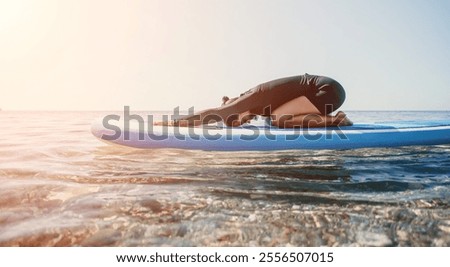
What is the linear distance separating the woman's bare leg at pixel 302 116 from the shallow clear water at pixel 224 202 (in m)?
0.81

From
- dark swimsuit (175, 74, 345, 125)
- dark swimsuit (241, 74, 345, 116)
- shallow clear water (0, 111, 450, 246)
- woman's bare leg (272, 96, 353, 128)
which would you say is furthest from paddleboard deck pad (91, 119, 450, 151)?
dark swimsuit (241, 74, 345, 116)

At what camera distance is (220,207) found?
1949 millimetres

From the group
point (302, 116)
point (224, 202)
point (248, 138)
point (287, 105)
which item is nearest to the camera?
point (224, 202)

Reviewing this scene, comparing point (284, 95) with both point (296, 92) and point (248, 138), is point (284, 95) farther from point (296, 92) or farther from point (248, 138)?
point (248, 138)

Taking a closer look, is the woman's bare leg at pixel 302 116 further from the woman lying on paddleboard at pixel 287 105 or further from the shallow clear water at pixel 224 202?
the shallow clear water at pixel 224 202

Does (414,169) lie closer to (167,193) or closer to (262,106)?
(262,106)

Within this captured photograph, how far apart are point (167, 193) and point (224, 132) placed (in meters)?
1.44

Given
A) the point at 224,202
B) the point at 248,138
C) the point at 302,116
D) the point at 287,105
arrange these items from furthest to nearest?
1. the point at 287,105
2. the point at 302,116
3. the point at 248,138
4. the point at 224,202

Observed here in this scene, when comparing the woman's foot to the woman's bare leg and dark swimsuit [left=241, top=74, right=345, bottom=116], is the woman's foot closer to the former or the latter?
the woman's bare leg

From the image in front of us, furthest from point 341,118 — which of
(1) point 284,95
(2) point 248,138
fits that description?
(2) point 248,138

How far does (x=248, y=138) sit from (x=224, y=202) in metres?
1.45

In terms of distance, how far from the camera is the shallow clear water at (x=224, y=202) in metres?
1.62

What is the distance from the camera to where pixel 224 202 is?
204cm
